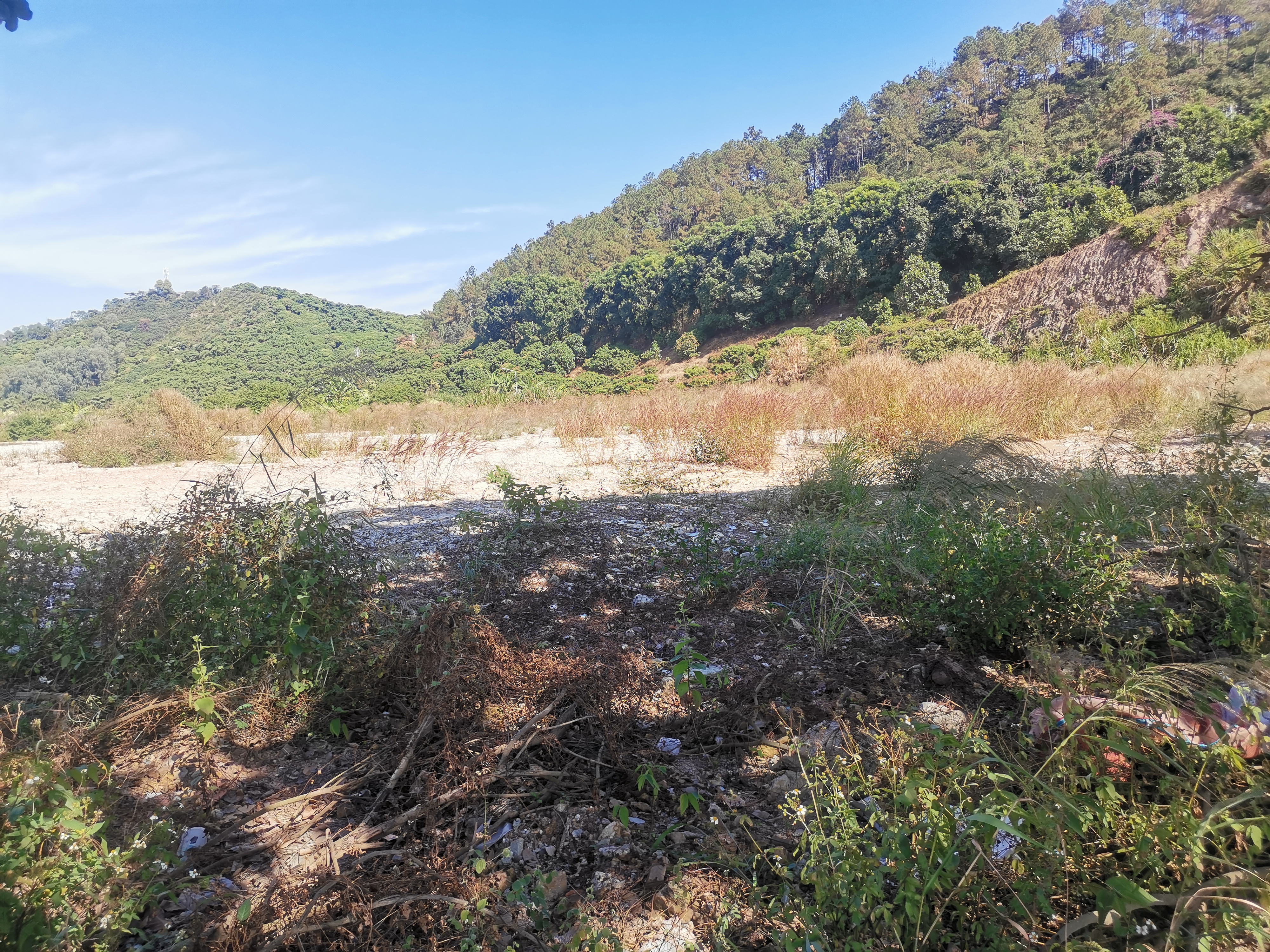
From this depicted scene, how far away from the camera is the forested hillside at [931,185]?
2077cm

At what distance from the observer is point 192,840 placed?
5.45 ft

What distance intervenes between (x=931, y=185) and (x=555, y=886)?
2821 cm

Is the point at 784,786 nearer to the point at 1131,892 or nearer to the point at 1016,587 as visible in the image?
the point at 1131,892

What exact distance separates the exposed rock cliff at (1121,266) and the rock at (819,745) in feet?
58.0

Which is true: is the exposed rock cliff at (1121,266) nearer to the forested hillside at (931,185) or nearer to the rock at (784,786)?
the forested hillside at (931,185)

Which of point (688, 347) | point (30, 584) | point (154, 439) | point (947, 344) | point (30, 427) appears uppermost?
point (688, 347)

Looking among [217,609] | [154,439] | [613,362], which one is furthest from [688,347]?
[217,609]

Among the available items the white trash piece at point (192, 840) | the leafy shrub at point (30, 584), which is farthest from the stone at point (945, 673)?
the leafy shrub at point (30, 584)

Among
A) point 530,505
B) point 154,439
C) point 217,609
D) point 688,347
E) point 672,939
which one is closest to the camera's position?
Result: point 672,939

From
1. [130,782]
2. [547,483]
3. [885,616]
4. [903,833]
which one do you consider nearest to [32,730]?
[130,782]

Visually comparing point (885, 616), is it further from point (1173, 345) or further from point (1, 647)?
point (1173, 345)

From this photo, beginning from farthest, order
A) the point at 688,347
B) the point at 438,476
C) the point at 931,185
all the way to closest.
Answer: the point at 688,347 → the point at 931,185 → the point at 438,476

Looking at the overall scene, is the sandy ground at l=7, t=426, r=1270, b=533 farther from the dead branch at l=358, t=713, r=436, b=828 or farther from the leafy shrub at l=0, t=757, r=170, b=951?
the leafy shrub at l=0, t=757, r=170, b=951

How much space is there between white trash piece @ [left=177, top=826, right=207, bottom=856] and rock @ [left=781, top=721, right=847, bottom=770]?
1613 millimetres
